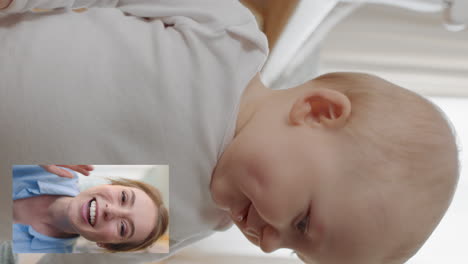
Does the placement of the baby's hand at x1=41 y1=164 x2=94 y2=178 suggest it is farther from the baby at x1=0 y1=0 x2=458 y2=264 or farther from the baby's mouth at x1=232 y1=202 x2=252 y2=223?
the baby's mouth at x1=232 y1=202 x2=252 y2=223

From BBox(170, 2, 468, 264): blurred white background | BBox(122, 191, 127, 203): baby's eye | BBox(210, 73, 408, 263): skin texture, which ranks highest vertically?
BBox(122, 191, 127, 203): baby's eye

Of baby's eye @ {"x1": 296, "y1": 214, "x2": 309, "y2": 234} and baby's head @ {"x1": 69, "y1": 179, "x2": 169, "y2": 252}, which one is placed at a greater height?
baby's head @ {"x1": 69, "y1": 179, "x2": 169, "y2": 252}

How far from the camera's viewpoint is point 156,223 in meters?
0.36

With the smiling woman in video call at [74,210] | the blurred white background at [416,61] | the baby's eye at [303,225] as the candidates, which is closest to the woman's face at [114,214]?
the smiling woman in video call at [74,210]

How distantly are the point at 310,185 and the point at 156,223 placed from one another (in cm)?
13

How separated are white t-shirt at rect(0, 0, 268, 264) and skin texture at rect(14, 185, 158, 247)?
1.7 inches

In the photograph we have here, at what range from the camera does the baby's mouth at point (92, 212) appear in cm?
35

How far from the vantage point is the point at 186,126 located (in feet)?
1.31

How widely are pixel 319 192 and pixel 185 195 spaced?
0.12m

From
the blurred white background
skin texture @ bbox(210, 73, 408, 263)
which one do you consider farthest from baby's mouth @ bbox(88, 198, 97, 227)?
the blurred white background

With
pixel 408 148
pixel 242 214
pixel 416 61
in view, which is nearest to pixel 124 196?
pixel 242 214

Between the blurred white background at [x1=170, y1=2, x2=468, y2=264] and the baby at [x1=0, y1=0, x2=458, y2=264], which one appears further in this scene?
the blurred white background at [x1=170, y1=2, x2=468, y2=264]

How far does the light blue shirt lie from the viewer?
1.15ft

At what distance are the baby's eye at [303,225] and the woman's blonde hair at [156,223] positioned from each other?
0.11 m
